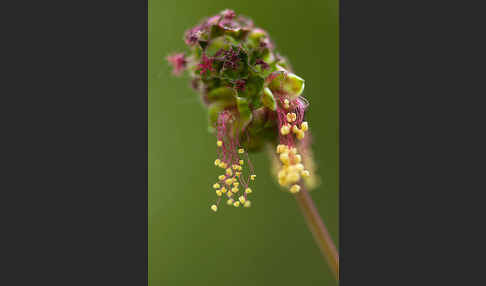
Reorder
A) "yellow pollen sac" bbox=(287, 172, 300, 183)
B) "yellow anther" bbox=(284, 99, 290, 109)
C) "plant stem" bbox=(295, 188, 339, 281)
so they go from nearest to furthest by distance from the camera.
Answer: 1. "yellow pollen sac" bbox=(287, 172, 300, 183)
2. "yellow anther" bbox=(284, 99, 290, 109)
3. "plant stem" bbox=(295, 188, 339, 281)

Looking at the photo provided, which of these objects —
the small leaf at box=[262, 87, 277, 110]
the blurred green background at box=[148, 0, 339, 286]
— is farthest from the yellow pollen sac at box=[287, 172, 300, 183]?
the blurred green background at box=[148, 0, 339, 286]

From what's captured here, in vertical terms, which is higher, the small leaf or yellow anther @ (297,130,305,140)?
the small leaf

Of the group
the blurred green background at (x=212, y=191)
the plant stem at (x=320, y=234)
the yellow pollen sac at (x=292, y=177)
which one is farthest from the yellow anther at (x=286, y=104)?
the blurred green background at (x=212, y=191)

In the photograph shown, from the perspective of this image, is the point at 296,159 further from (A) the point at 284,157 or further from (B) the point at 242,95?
(B) the point at 242,95

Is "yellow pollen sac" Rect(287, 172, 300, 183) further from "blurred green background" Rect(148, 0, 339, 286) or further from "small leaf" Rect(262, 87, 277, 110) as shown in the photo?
"blurred green background" Rect(148, 0, 339, 286)

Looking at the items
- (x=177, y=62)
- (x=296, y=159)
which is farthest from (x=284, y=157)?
(x=177, y=62)
